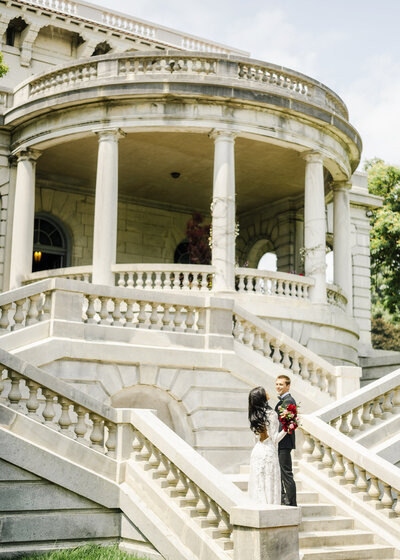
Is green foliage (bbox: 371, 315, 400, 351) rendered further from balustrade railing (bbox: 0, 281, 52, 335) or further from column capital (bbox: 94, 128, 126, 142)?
balustrade railing (bbox: 0, 281, 52, 335)

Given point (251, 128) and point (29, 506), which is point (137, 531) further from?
point (251, 128)

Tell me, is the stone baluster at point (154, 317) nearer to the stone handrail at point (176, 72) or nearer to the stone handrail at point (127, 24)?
the stone handrail at point (176, 72)

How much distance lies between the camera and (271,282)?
20734mm

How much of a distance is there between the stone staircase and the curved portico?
8704 millimetres

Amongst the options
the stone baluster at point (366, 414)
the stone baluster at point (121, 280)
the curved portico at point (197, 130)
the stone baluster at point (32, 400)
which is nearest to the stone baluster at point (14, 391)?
the stone baluster at point (32, 400)

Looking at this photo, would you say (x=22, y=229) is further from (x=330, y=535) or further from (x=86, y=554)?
(x=330, y=535)

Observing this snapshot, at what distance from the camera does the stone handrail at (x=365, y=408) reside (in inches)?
515

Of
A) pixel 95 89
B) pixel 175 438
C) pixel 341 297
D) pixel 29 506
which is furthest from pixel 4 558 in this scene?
pixel 341 297

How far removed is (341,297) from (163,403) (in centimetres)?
1042

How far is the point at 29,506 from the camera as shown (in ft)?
31.7

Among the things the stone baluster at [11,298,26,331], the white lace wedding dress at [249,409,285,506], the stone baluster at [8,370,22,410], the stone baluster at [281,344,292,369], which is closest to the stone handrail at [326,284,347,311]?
the stone baluster at [281,344,292,369]

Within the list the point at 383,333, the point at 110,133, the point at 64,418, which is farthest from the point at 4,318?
the point at 383,333

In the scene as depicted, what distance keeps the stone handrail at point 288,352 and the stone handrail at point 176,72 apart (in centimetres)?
787

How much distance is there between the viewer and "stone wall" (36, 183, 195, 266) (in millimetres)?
26766
